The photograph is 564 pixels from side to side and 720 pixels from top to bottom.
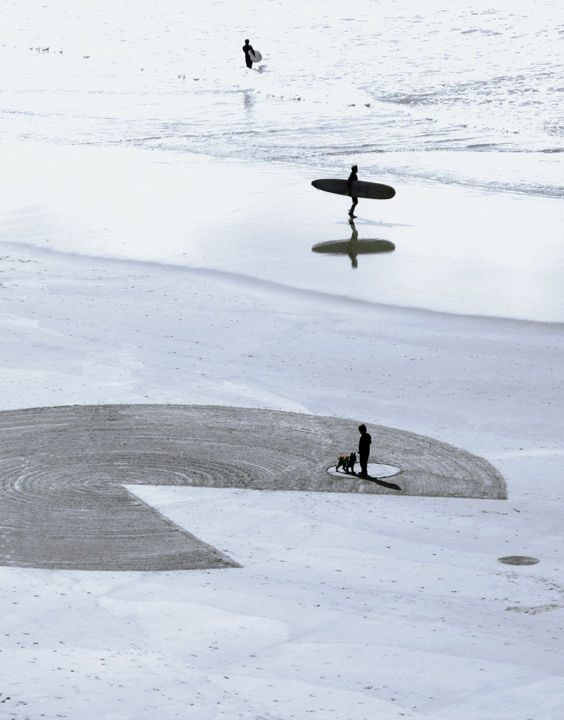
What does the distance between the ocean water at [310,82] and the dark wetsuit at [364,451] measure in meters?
22.0

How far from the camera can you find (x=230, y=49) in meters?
77.8

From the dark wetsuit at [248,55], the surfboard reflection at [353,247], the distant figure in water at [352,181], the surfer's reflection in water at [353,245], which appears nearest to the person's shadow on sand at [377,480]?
the surfer's reflection in water at [353,245]

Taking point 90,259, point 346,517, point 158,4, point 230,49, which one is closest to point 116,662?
point 346,517

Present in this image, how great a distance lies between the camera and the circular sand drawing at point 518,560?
1552 cm

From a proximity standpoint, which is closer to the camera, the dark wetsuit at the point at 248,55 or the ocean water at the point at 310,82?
the ocean water at the point at 310,82

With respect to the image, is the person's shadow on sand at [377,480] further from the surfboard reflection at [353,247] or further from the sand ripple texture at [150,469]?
the surfboard reflection at [353,247]

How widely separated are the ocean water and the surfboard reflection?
7.87 meters

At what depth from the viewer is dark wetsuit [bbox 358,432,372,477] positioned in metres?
18.2

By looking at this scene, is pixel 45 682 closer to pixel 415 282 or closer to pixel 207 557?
pixel 207 557

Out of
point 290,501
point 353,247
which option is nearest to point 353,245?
point 353,247

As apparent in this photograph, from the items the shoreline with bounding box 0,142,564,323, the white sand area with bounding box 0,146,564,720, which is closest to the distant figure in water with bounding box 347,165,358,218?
the shoreline with bounding box 0,142,564,323

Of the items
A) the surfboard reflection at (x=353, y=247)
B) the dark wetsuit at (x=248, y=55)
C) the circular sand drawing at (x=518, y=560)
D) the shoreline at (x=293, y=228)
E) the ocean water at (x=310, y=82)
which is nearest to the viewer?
the circular sand drawing at (x=518, y=560)

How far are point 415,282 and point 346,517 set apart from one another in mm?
12704

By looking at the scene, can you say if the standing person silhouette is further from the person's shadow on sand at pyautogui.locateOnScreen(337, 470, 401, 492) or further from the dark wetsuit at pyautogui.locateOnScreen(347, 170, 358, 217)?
the dark wetsuit at pyautogui.locateOnScreen(347, 170, 358, 217)
